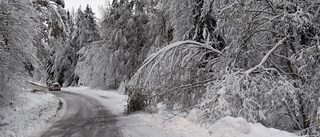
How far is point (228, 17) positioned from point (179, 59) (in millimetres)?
2346

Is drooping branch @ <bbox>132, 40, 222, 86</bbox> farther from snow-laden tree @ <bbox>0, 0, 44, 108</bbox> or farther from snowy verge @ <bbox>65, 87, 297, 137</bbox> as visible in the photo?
snow-laden tree @ <bbox>0, 0, 44, 108</bbox>

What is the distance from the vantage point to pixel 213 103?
853 cm

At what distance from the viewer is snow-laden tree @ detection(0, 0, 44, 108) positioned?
9.68m

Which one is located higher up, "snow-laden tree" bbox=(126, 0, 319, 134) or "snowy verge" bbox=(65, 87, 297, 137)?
"snow-laden tree" bbox=(126, 0, 319, 134)

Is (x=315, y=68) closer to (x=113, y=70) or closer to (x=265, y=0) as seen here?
(x=265, y=0)

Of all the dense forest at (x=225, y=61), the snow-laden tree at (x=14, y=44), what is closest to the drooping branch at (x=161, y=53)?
the dense forest at (x=225, y=61)

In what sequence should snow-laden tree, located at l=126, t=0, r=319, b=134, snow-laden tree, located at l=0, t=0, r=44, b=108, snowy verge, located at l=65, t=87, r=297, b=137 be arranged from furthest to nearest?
snow-laden tree, located at l=0, t=0, r=44, b=108, snow-laden tree, located at l=126, t=0, r=319, b=134, snowy verge, located at l=65, t=87, r=297, b=137

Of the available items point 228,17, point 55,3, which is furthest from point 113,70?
point 228,17

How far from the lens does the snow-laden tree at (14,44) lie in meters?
9.68

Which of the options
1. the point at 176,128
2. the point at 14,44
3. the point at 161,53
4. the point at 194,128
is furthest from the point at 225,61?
the point at 14,44

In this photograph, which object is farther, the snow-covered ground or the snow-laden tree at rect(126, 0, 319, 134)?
the snow-laden tree at rect(126, 0, 319, 134)

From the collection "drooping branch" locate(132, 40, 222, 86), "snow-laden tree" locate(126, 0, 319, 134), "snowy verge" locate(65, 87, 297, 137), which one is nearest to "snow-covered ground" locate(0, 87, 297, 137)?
"snowy verge" locate(65, 87, 297, 137)

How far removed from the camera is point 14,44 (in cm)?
1049

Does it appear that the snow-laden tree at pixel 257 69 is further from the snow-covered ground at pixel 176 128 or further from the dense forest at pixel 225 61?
the snow-covered ground at pixel 176 128
